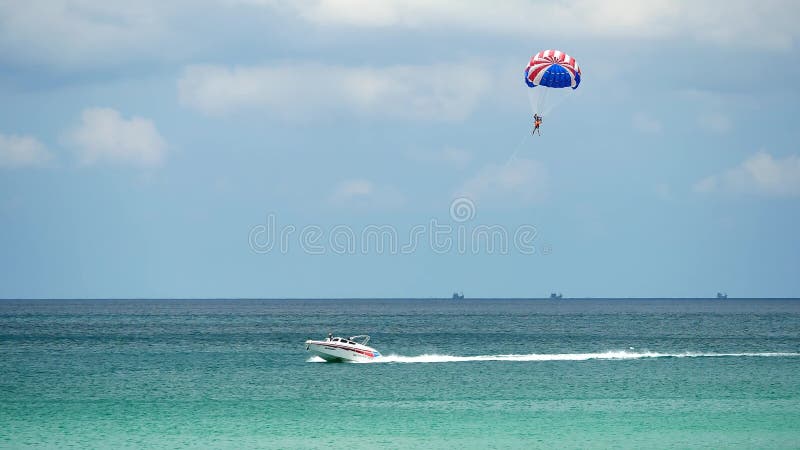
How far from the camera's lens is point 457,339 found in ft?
413

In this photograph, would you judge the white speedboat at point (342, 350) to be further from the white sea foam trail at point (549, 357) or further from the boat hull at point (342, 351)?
the white sea foam trail at point (549, 357)

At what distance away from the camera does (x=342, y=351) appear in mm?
80500

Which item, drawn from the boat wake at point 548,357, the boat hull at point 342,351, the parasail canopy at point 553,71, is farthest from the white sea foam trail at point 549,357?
the parasail canopy at point 553,71

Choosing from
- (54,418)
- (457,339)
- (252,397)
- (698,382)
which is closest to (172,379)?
(252,397)

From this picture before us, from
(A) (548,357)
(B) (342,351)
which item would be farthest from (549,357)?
(B) (342,351)

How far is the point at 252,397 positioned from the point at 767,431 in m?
27.7

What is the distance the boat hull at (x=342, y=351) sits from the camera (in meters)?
80.4

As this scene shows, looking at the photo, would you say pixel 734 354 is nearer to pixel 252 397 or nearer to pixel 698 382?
pixel 698 382

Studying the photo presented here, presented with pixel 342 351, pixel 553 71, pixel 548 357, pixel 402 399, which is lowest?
pixel 402 399

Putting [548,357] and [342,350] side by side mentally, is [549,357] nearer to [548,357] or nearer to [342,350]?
[548,357]

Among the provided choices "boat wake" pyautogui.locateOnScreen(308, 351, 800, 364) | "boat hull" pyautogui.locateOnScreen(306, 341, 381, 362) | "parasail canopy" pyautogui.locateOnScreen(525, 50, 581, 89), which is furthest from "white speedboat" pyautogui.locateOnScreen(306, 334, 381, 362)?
"parasail canopy" pyautogui.locateOnScreen(525, 50, 581, 89)

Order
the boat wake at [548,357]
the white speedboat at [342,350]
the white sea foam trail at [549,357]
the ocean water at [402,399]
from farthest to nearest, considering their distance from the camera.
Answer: the white sea foam trail at [549,357] → the boat wake at [548,357] → the white speedboat at [342,350] → the ocean water at [402,399]

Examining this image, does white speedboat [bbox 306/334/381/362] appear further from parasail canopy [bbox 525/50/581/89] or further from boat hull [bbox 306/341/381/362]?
parasail canopy [bbox 525/50/581/89]

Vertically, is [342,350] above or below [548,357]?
above
